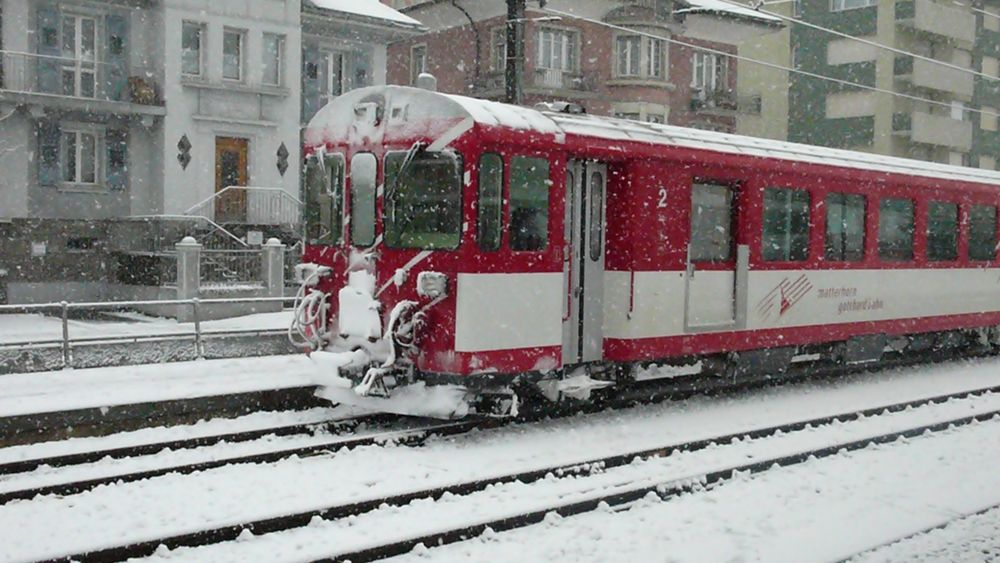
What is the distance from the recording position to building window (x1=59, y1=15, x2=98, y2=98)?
25984mm

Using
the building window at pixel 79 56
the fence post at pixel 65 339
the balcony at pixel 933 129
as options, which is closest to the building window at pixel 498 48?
the building window at pixel 79 56

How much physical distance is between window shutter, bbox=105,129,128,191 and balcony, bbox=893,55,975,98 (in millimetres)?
31134

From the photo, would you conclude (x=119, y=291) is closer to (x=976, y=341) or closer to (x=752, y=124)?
(x=976, y=341)

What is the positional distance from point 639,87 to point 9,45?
64.5 ft

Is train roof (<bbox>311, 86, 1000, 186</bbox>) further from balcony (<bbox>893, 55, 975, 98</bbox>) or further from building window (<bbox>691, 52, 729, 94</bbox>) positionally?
balcony (<bbox>893, 55, 975, 98</bbox>)

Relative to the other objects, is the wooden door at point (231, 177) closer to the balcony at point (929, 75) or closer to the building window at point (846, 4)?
the balcony at point (929, 75)

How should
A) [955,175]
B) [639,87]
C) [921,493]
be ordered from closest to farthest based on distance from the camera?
[921,493] → [955,175] → [639,87]

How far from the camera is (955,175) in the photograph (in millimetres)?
15984

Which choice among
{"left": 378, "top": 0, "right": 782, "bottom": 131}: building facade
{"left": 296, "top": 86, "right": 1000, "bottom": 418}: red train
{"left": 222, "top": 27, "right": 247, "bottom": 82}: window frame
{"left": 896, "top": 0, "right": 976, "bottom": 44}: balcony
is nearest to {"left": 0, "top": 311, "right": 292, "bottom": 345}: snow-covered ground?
{"left": 296, "top": 86, "right": 1000, "bottom": 418}: red train

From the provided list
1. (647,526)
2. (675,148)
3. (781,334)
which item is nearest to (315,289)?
(675,148)

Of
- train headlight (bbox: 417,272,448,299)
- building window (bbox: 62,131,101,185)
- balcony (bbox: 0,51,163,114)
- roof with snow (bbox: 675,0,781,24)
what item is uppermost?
roof with snow (bbox: 675,0,781,24)

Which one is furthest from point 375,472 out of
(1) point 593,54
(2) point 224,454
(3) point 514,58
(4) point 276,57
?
(1) point 593,54

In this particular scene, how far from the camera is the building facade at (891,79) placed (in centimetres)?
4416

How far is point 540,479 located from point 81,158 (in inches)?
839
